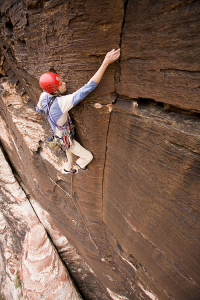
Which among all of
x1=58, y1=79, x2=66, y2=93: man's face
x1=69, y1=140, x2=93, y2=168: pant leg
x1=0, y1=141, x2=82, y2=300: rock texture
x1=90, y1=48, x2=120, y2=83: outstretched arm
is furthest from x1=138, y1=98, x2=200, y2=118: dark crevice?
x1=0, y1=141, x2=82, y2=300: rock texture

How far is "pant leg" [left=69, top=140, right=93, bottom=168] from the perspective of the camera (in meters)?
2.83

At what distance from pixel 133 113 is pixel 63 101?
94 centimetres

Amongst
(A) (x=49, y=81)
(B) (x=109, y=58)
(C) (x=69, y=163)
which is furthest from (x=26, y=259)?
(B) (x=109, y=58)

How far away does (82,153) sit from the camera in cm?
293

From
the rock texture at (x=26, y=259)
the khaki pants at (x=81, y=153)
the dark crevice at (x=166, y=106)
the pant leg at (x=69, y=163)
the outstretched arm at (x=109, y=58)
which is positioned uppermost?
the outstretched arm at (x=109, y=58)

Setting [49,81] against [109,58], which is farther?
[49,81]

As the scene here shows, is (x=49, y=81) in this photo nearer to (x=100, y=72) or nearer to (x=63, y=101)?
(x=63, y=101)

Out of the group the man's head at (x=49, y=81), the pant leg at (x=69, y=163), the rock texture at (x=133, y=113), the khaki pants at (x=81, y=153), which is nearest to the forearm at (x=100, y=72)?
the rock texture at (x=133, y=113)

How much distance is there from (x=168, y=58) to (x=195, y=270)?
2698 millimetres

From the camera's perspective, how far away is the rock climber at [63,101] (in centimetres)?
191

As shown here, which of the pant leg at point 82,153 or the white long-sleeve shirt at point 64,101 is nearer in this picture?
the white long-sleeve shirt at point 64,101

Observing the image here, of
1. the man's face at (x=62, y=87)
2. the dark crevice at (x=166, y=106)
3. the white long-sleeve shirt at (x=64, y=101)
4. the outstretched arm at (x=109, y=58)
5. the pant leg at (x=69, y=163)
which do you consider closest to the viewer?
the dark crevice at (x=166, y=106)

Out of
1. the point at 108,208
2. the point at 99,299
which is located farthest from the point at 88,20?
the point at 99,299

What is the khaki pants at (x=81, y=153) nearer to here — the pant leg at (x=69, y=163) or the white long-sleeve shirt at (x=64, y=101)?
the pant leg at (x=69, y=163)
